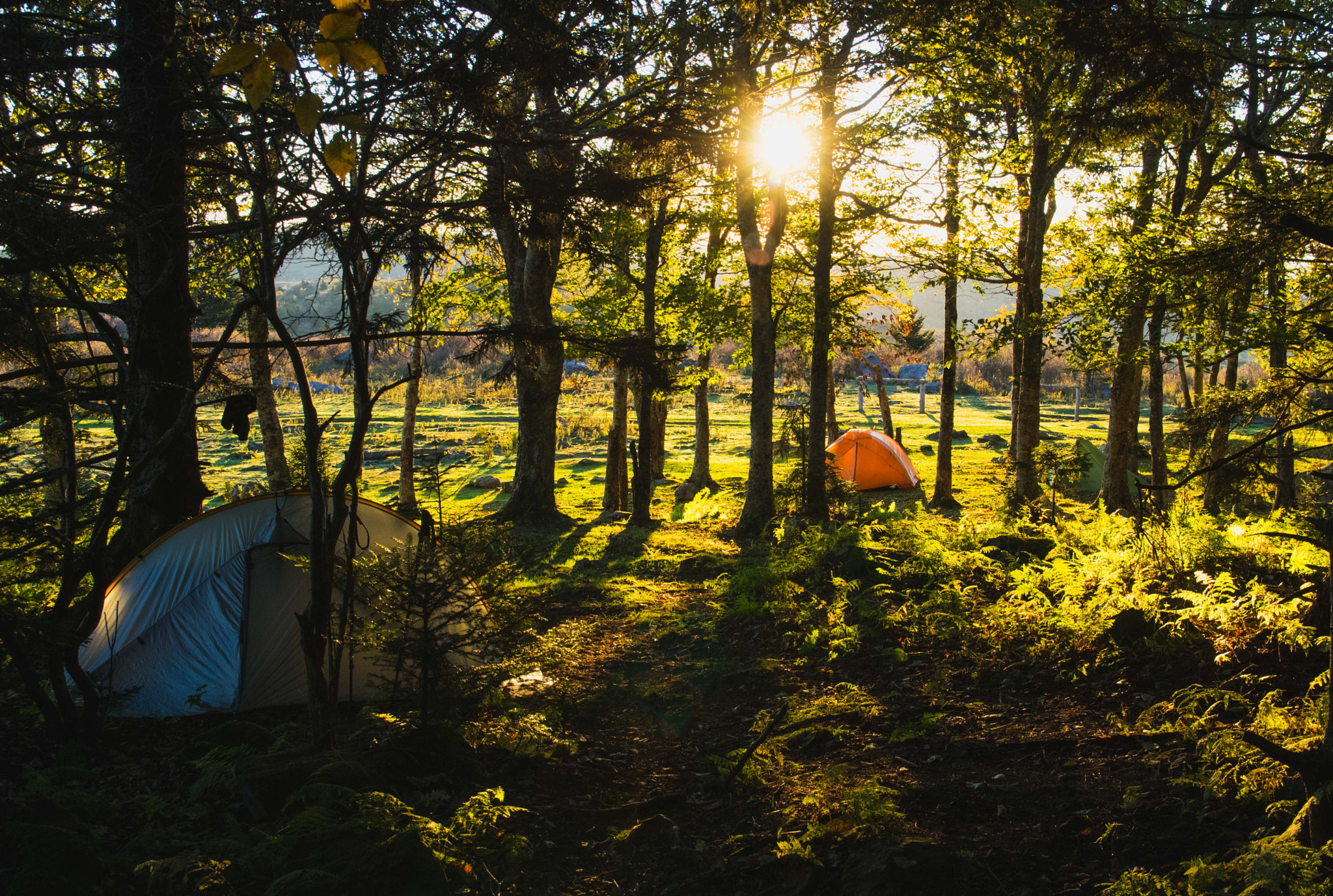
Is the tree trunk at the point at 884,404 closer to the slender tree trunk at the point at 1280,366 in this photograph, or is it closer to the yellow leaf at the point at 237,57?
the slender tree trunk at the point at 1280,366

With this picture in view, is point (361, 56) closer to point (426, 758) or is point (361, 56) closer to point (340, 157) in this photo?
point (340, 157)

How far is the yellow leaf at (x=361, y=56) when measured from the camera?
1530 millimetres

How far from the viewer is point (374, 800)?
11.2ft

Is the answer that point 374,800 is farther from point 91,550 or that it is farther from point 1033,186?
point 1033,186

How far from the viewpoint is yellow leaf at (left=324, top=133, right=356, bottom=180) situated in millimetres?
1653

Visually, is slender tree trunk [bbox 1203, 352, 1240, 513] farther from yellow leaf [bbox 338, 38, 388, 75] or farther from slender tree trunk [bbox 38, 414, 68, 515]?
slender tree trunk [bbox 38, 414, 68, 515]

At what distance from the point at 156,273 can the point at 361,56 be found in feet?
19.2

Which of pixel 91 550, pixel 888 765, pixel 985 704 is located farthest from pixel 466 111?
pixel 985 704

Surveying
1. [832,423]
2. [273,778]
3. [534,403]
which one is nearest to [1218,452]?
[534,403]

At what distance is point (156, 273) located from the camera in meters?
6.08

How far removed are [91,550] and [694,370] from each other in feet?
48.7

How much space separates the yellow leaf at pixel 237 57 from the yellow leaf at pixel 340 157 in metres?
0.22

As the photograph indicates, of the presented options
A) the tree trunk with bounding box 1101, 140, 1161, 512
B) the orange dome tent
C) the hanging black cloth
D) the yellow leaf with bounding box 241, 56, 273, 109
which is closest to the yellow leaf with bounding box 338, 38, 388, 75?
the yellow leaf with bounding box 241, 56, 273, 109

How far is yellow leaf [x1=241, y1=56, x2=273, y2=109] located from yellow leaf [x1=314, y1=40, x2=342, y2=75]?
0.36ft
